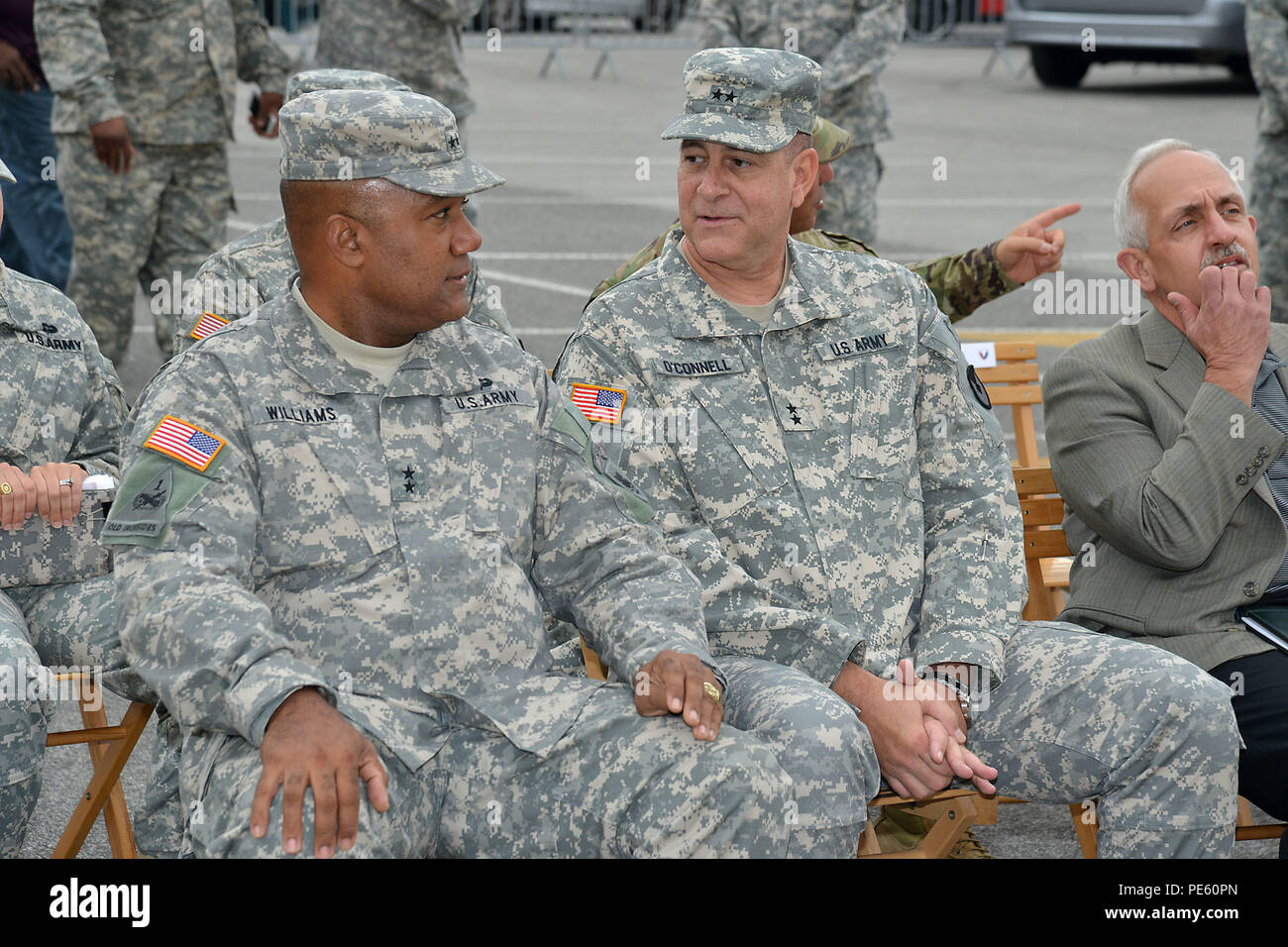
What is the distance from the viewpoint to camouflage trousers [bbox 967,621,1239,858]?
329 centimetres

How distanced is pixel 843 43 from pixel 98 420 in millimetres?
4695

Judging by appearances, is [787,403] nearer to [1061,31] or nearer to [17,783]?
[17,783]

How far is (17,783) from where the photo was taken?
3.21 m

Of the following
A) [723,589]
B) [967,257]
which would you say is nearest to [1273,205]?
[967,257]

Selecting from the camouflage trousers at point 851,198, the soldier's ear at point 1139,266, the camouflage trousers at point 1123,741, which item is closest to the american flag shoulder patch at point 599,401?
the camouflage trousers at point 1123,741

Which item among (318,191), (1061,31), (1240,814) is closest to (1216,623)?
(1240,814)

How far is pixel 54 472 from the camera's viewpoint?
147 inches

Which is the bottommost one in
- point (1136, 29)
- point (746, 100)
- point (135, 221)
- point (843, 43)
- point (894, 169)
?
point (894, 169)

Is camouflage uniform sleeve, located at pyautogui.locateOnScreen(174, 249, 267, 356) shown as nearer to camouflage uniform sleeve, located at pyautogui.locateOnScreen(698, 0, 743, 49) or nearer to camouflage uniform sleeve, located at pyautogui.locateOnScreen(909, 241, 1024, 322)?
camouflage uniform sleeve, located at pyautogui.locateOnScreen(909, 241, 1024, 322)

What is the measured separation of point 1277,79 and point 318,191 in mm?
5442

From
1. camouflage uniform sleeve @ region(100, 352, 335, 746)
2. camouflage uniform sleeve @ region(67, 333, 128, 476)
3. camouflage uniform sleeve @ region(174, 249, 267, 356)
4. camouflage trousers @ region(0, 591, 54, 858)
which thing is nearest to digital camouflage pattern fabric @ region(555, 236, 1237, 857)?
camouflage uniform sleeve @ region(100, 352, 335, 746)

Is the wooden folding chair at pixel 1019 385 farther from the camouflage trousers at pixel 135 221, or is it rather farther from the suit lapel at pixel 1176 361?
the camouflage trousers at pixel 135 221

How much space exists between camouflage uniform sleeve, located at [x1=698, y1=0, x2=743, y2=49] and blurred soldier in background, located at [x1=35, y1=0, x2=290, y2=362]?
1.91 m

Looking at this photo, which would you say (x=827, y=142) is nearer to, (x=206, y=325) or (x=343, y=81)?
(x=343, y=81)
